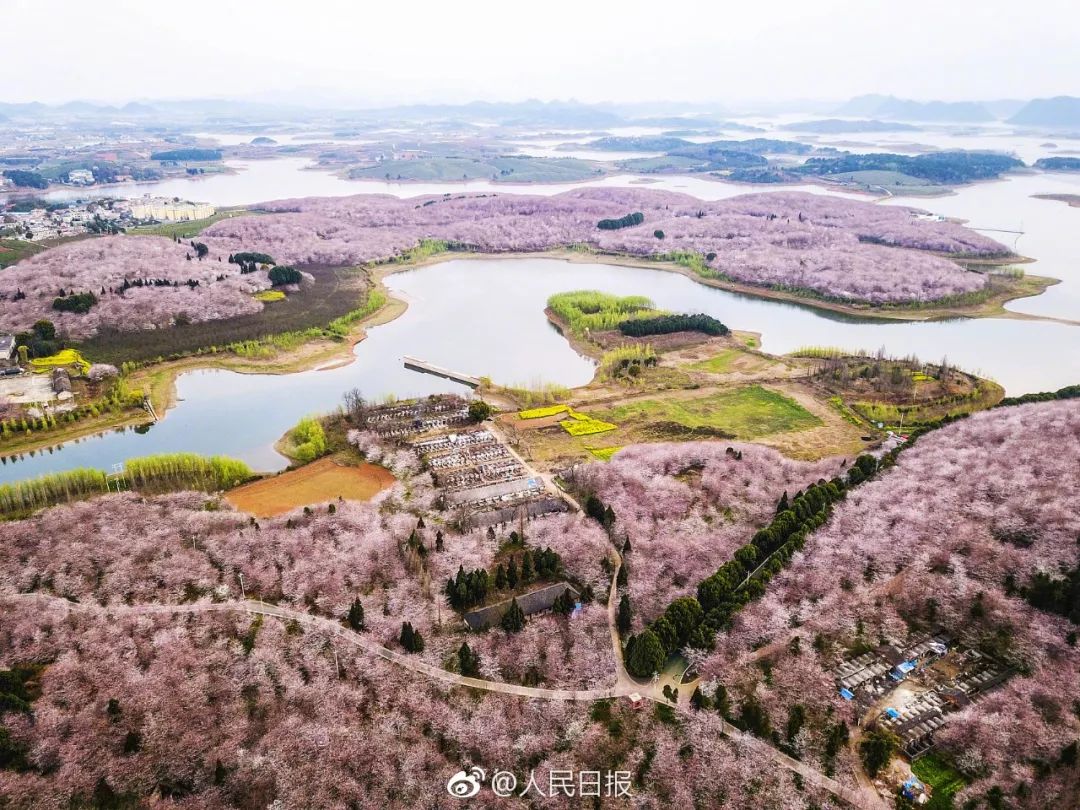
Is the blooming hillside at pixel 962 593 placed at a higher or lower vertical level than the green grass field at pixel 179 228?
lower

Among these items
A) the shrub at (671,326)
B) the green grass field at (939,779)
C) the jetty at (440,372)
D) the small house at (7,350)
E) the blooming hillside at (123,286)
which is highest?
the blooming hillside at (123,286)

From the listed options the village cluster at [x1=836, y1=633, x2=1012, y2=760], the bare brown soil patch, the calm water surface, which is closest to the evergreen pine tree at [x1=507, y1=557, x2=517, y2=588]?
the bare brown soil patch

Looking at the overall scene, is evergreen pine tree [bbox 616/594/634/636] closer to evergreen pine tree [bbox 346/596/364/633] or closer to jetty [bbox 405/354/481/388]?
evergreen pine tree [bbox 346/596/364/633]

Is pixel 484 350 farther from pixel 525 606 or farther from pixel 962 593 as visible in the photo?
pixel 962 593

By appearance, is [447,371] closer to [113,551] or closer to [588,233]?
[113,551]

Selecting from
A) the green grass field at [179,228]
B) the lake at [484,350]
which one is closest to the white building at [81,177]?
the green grass field at [179,228]

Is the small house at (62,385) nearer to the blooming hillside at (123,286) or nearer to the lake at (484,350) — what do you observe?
the lake at (484,350)

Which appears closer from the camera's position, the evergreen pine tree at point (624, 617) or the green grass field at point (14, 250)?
the evergreen pine tree at point (624, 617)
